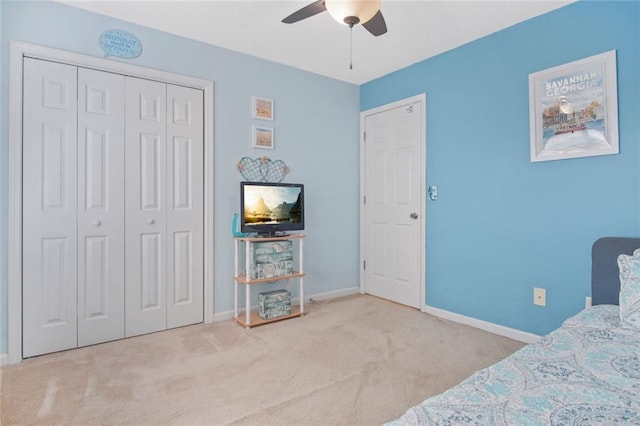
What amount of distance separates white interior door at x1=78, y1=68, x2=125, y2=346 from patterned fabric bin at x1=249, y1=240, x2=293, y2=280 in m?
1.02

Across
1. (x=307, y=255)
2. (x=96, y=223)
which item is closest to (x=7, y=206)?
(x=96, y=223)

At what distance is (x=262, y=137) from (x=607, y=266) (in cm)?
282

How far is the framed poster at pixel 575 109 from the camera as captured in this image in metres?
2.34

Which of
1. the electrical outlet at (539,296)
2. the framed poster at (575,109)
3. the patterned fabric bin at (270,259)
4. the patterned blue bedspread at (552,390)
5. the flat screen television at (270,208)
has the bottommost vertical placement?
the electrical outlet at (539,296)

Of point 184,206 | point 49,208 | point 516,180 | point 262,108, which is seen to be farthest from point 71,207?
point 516,180

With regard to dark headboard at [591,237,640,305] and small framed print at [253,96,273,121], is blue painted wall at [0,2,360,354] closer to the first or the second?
small framed print at [253,96,273,121]

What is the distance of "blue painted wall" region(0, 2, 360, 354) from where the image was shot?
8.14 feet

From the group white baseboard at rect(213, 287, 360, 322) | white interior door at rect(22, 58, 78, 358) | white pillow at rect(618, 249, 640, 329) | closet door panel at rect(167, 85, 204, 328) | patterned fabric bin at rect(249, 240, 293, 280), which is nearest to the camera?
white pillow at rect(618, 249, 640, 329)

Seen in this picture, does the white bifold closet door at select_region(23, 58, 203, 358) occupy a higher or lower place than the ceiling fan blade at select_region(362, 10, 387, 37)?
lower

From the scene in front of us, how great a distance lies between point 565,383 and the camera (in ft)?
3.83

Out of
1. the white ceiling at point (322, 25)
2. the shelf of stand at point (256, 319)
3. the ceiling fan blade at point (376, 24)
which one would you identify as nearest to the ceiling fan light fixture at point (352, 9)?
the ceiling fan blade at point (376, 24)

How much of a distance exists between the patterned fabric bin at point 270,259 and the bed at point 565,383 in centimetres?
213

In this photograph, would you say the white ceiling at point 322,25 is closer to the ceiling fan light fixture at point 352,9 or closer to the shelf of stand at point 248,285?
the ceiling fan light fixture at point 352,9

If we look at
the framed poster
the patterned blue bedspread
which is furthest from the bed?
the framed poster
